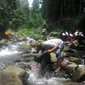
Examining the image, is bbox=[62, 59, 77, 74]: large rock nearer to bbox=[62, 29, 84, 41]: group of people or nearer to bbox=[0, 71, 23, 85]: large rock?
bbox=[0, 71, 23, 85]: large rock

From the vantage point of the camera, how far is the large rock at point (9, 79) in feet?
27.1

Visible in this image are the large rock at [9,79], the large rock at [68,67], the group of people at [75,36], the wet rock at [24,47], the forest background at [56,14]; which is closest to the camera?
the large rock at [9,79]

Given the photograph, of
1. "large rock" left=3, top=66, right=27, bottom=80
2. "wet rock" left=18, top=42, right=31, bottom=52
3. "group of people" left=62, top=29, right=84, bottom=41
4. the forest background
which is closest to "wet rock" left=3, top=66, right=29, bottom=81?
"large rock" left=3, top=66, right=27, bottom=80

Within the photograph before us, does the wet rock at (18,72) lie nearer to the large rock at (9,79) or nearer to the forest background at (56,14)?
the large rock at (9,79)

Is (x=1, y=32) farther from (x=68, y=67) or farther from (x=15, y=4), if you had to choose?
(x=68, y=67)

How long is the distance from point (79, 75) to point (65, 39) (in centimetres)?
1128

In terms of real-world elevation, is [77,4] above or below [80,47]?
above

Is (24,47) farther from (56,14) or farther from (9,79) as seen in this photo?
(56,14)

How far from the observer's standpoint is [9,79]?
8398 mm

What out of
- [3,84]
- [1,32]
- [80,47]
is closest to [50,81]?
[3,84]

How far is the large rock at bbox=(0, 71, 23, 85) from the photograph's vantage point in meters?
8.26

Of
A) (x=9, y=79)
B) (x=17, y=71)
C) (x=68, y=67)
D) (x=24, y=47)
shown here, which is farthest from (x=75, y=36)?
(x=9, y=79)

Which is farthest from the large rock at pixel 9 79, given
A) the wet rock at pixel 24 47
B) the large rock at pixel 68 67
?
the wet rock at pixel 24 47

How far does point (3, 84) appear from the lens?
8.16 m
